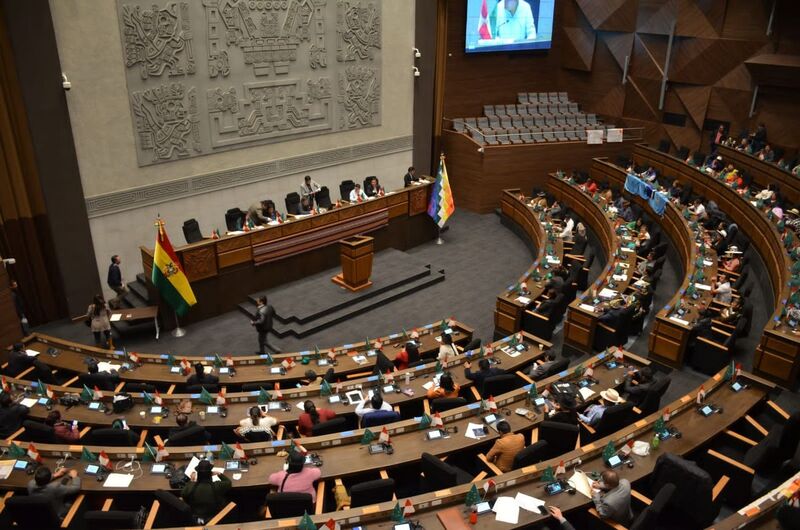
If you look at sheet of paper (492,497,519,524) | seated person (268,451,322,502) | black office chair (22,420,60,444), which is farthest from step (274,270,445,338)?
sheet of paper (492,497,519,524)

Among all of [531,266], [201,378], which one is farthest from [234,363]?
[531,266]

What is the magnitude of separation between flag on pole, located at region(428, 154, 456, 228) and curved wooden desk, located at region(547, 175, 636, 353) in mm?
3135

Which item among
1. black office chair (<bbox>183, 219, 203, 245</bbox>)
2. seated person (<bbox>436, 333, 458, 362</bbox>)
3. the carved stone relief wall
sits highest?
the carved stone relief wall

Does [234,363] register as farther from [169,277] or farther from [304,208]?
[304,208]

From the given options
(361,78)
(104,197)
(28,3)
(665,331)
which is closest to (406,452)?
(665,331)

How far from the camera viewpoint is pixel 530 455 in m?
5.53

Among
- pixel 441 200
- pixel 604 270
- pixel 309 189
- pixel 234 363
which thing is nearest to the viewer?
pixel 234 363

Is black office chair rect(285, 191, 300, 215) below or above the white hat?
above

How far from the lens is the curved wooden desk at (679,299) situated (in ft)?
27.2

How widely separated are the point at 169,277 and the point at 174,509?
510 centimetres

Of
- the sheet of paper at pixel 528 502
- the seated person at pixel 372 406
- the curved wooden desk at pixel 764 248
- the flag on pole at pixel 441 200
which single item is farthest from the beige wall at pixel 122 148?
the sheet of paper at pixel 528 502

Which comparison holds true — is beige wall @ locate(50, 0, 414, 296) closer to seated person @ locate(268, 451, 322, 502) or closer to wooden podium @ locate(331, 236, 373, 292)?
wooden podium @ locate(331, 236, 373, 292)

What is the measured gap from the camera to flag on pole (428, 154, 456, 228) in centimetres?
1316

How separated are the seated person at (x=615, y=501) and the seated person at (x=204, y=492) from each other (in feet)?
10.0
